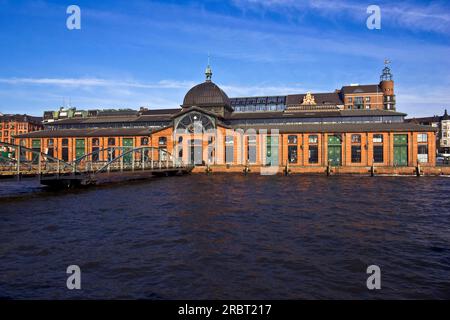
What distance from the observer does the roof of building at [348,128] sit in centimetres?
6619

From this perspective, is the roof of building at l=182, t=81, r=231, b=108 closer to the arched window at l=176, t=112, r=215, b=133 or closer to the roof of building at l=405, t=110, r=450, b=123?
the arched window at l=176, t=112, r=215, b=133

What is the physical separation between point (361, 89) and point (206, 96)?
187 feet

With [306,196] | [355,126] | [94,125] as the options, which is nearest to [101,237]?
[306,196]

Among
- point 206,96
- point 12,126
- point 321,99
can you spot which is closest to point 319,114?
point 206,96

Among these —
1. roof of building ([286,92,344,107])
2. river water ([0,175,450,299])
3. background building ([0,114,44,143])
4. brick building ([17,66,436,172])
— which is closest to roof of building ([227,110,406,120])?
brick building ([17,66,436,172])

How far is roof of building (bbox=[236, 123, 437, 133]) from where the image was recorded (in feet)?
217

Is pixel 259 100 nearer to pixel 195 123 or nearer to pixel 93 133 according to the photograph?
pixel 195 123

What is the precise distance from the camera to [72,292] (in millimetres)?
11211

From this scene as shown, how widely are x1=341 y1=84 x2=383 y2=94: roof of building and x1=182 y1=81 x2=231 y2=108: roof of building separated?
47579 mm

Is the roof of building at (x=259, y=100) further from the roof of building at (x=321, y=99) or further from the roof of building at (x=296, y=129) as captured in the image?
the roof of building at (x=296, y=129)

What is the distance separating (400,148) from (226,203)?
50.6 meters

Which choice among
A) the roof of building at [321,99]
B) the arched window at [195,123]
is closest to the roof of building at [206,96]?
the arched window at [195,123]

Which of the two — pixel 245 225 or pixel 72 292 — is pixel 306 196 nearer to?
pixel 245 225

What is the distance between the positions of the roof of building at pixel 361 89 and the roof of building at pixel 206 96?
47579mm
